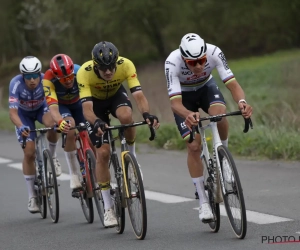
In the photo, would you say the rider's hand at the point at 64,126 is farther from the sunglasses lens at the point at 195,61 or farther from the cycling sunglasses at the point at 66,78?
the sunglasses lens at the point at 195,61

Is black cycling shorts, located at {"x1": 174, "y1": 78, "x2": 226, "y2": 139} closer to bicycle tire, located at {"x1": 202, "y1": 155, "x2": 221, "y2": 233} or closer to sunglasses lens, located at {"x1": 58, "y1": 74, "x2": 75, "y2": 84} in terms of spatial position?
bicycle tire, located at {"x1": 202, "y1": 155, "x2": 221, "y2": 233}

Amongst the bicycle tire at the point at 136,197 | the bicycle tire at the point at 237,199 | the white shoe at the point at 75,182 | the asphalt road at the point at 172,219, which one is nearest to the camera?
the bicycle tire at the point at 237,199

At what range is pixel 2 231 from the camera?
948 centimetres

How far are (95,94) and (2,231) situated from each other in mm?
1913

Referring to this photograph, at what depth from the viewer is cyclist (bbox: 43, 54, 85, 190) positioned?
9727mm

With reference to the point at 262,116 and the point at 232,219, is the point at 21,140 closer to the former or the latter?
the point at 232,219

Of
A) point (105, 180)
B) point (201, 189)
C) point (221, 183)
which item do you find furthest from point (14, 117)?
point (221, 183)

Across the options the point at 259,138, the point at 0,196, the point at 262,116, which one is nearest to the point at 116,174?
the point at 0,196

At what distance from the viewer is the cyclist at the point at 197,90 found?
308 inches

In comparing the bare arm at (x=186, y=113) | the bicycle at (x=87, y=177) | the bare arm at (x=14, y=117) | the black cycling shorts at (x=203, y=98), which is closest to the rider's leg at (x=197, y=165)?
the black cycling shorts at (x=203, y=98)

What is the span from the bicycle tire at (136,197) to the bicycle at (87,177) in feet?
3.41

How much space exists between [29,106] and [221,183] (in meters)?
3.90

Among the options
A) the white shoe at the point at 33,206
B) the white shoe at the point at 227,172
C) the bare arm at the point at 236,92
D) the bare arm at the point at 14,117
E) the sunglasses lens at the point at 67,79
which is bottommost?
the white shoe at the point at 33,206

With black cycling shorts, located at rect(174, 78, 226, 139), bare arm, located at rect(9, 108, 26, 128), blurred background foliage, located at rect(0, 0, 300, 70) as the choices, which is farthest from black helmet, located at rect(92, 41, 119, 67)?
blurred background foliage, located at rect(0, 0, 300, 70)
